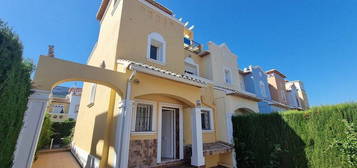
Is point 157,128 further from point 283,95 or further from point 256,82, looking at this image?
point 283,95

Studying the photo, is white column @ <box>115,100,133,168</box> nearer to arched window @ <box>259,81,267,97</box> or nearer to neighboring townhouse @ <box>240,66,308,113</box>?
neighboring townhouse @ <box>240,66,308,113</box>

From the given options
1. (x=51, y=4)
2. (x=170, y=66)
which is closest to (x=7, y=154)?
(x=170, y=66)

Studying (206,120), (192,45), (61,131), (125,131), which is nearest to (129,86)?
(125,131)

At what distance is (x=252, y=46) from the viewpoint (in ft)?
62.8

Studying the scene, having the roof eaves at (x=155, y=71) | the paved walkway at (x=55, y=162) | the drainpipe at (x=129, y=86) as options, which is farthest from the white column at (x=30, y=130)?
the paved walkway at (x=55, y=162)

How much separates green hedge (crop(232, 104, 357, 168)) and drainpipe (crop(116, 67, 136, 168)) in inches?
318

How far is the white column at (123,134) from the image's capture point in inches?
236

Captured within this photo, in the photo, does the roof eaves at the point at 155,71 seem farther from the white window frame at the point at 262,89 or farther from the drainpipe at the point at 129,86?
the white window frame at the point at 262,89

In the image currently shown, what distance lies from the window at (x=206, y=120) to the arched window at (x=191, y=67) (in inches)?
187

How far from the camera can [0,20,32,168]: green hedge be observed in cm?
354

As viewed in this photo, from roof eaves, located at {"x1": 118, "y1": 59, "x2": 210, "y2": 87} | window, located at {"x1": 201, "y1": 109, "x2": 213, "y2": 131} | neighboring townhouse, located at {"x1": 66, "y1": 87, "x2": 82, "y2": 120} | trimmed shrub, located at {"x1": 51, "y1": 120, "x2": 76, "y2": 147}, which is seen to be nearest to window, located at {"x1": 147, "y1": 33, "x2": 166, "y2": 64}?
roof eaves, located at {"x1": 118, "y1": 59, "x2": 210, "y2": 87}

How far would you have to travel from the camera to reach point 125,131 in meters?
6.27

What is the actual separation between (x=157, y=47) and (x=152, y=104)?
177 inches

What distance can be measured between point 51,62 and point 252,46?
2014 cm
